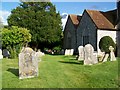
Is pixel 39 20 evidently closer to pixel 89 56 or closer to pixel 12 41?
pixel 12 41

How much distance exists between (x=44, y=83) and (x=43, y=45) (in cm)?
3615

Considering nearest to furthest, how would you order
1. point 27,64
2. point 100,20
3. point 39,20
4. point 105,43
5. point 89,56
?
point 27,64 < point 89,56 < point 105,43 < point 100,20 < point 39,20

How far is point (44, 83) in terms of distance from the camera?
11.9 m

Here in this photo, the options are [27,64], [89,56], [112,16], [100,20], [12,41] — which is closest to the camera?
[27,64]

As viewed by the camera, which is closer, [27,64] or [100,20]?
[27,64]

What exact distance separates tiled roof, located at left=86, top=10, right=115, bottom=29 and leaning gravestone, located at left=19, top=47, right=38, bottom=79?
2326 cm

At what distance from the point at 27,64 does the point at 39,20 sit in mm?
31815

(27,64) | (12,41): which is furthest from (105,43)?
(27,64)

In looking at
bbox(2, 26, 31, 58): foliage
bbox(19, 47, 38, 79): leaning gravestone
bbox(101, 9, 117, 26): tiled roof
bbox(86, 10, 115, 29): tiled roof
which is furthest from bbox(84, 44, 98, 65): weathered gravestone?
bbox(101, 9, 117, 26): tiled roof

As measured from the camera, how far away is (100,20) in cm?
3703

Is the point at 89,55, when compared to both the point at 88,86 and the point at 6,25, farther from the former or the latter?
the point at 6,25

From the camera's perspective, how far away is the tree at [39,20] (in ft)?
144

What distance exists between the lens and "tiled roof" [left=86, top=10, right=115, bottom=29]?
117ft

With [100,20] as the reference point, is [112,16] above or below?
above
